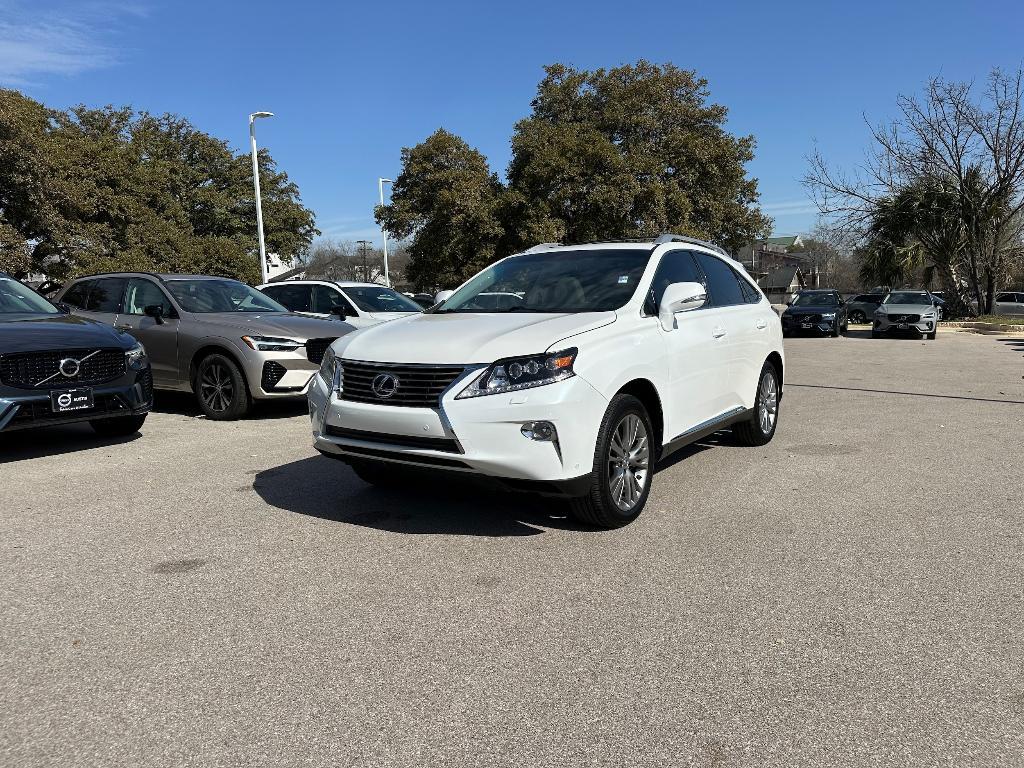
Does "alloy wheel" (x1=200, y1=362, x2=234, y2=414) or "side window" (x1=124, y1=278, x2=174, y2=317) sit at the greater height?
"side window" (x1=124, y1=278, x2=174, y2=317)

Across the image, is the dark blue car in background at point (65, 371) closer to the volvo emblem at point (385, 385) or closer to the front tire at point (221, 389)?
the front tire at point (221, 389)

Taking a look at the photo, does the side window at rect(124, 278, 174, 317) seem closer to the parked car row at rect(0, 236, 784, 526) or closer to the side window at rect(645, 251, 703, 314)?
the parked car row at rect(0, 236, 784, 526)

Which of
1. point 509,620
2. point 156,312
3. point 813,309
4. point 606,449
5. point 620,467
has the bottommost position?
point 509,620

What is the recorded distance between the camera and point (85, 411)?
6.75m

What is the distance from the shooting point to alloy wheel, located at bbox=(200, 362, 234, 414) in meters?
8.65

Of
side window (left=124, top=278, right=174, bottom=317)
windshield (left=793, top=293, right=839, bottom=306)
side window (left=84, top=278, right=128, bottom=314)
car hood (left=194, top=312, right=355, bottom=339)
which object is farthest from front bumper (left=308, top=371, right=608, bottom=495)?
windshield (left=793, top=293, right=839, bottom=306)

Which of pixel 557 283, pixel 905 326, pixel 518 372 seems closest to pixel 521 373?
pixel 518 372

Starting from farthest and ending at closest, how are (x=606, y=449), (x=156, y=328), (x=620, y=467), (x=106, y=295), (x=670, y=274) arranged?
(x=106, y=295) → (x=156, y=328) → (x=670, y=274) → (x=620, y=467) → (x=606, y=449)

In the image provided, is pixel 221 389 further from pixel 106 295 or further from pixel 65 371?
pixel 106 295

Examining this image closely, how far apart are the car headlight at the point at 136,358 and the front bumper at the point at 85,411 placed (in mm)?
55

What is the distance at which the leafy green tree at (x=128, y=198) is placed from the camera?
25.4 metres

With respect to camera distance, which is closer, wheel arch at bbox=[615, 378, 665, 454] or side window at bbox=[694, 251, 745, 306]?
wheel arch at bbox=[615, 378, 665, 454]

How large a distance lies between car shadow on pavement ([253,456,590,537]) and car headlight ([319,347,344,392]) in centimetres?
66

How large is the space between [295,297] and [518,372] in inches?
370
